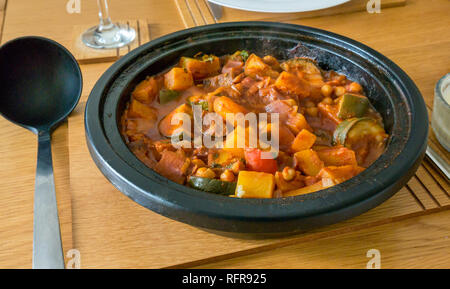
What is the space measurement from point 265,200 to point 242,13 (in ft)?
4.71

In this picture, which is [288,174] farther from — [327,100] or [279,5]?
[279,5]

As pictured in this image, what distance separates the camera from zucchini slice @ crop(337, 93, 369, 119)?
56.7 inches

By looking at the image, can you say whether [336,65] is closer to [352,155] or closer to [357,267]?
[352,155]

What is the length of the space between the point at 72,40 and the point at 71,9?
374 mm

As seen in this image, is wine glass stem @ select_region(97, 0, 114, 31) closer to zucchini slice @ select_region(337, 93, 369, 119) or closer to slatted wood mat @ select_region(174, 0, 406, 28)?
slatted wood mat @ select_region(174, 0, 406, 28)

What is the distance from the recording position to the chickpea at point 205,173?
121cm

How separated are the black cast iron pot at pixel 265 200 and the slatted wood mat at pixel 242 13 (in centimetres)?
Result: 52

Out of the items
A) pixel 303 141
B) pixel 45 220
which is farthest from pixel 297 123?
pixel 45 220

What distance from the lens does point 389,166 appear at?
1073 mm

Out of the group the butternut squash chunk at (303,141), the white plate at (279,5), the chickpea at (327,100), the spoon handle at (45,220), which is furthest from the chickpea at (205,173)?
the white plate at (279,5)

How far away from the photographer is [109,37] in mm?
Result: 2033

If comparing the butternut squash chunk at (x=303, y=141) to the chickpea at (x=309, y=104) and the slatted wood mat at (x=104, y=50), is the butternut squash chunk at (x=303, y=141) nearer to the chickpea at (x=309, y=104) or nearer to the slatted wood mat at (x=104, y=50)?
the chickpea at (x=309, y=104)

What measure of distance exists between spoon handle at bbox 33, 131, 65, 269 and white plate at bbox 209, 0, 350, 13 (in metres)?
1.13

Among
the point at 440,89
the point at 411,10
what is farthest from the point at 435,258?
the point at 411,10
